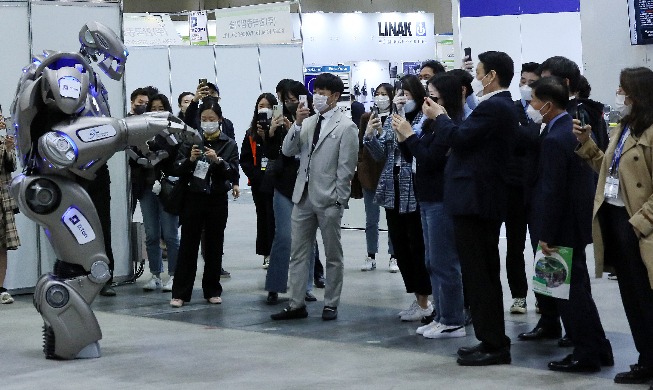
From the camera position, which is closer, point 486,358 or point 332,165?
point 486,358

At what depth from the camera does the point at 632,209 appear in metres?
4.71

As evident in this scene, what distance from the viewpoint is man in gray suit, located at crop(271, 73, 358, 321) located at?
6949 mm

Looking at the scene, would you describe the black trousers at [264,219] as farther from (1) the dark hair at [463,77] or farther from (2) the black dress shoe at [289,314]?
(1) the dark hair at [463,77]

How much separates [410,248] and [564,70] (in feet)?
5.25

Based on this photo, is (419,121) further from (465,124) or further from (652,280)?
(652,280)

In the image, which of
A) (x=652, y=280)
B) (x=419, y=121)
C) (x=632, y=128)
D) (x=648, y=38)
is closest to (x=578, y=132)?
(x=632, y=128)

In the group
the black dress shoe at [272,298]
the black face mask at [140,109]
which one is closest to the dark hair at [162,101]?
the black face mask at [140,109]

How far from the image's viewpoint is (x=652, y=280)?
4.63 m

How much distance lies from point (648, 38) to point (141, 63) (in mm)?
11550

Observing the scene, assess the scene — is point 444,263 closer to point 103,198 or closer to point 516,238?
point 516,238

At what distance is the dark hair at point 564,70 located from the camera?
620cm

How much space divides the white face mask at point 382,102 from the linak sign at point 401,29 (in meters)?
13.4

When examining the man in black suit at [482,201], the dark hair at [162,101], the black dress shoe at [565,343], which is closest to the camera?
the man in black suit at [482,201]

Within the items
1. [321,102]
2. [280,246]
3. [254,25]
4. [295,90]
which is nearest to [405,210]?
[321,102]
